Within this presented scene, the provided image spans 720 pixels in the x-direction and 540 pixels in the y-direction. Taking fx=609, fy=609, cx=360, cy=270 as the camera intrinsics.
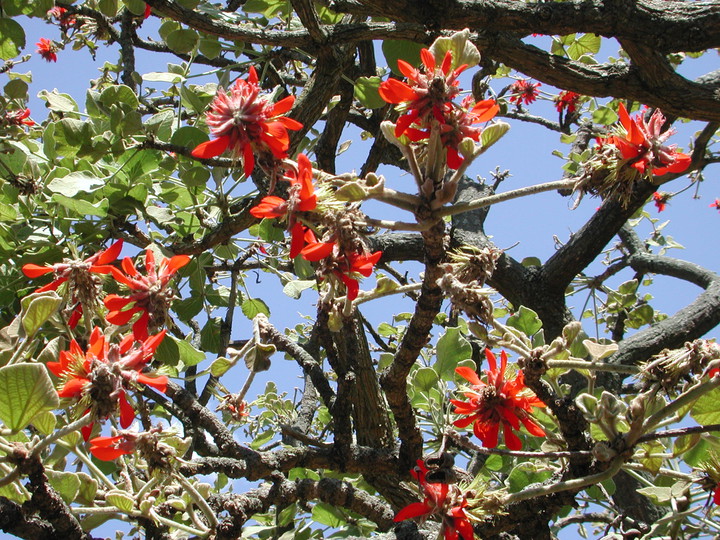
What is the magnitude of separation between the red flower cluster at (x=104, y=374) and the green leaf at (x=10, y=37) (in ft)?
4.97

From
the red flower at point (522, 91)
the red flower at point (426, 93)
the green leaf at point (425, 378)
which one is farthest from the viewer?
the red flower at point (522, 91)

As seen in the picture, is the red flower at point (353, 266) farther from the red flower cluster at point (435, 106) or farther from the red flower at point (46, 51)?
the red flower at point (46, 51)

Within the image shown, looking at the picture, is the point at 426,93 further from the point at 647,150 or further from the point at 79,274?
the point at 79,274

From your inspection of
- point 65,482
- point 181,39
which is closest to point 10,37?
point 181,39

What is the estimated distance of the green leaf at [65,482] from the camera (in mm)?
1119

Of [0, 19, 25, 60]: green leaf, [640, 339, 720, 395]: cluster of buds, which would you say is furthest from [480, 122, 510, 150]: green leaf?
[0, 19, 25, 60]: green leaf

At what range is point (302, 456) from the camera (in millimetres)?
1709

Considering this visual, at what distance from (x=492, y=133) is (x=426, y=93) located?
0.39ft

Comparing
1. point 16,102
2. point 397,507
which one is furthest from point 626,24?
point 16,102

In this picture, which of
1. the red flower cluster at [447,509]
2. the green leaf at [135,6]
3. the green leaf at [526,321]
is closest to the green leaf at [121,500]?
the red flower cluster at [447,509]

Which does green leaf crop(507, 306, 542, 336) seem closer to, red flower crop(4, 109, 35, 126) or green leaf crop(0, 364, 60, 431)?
green leaf crop(0, 364, 60, 431)

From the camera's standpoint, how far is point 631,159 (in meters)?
1.01

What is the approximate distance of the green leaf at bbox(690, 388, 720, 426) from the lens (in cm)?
110

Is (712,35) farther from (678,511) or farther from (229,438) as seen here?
(229,438)
